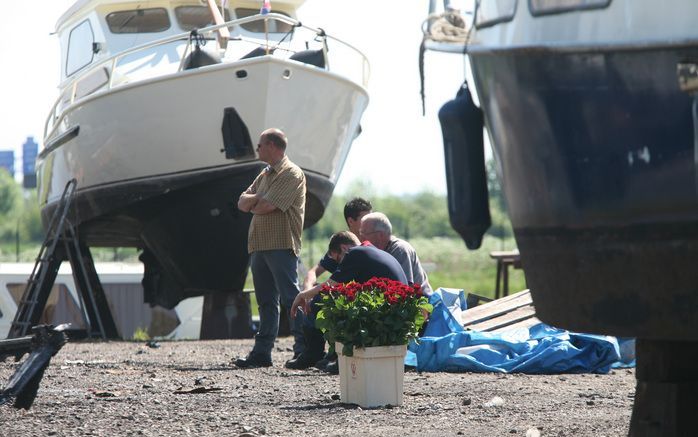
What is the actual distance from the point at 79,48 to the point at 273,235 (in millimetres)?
8784

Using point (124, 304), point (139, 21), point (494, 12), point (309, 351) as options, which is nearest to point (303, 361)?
point (309, 351)

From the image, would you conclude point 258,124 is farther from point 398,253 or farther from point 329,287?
point 329,287

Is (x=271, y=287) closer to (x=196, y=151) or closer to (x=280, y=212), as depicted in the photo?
(x=280, y=212)

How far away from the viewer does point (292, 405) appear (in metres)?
7.21

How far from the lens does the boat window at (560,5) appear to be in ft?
13.4

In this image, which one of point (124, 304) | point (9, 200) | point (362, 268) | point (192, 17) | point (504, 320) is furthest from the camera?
point (9, 200)

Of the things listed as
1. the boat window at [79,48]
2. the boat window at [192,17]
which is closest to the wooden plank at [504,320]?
the boat window at [192,17]

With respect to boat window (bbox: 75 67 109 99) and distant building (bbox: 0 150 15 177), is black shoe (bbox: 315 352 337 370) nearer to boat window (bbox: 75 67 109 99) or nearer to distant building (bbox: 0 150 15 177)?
boat window (bbox: 75 67 109 99)

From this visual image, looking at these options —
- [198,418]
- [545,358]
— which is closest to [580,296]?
[198,418]

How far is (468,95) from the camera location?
4613 millimetres

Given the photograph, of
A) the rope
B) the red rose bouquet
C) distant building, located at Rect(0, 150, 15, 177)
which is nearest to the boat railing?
the red rose bouquet

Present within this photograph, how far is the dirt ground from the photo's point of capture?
20.2 ft

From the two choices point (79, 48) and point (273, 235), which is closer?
point (273, 235)

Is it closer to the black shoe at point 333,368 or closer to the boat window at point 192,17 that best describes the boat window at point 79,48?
the boat window at point 192,17
